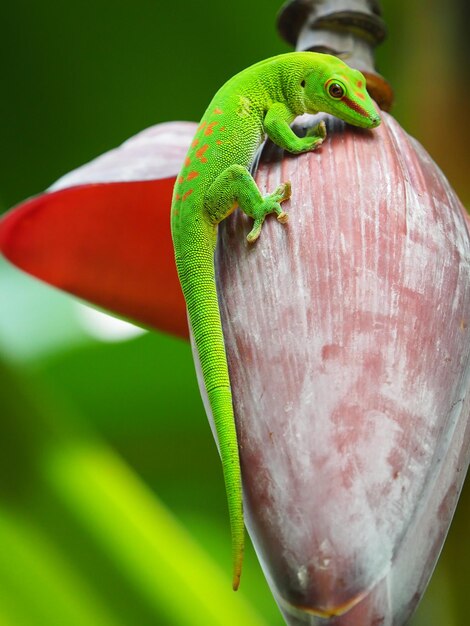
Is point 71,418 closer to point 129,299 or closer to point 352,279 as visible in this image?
point 129,299

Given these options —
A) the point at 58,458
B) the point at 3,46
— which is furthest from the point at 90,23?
the point at 58,458

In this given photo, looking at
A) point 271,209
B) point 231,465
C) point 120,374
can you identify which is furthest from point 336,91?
point 120,374

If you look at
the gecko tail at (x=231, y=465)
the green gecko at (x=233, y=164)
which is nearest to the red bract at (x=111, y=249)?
the green gecko at (x=233, y=164)


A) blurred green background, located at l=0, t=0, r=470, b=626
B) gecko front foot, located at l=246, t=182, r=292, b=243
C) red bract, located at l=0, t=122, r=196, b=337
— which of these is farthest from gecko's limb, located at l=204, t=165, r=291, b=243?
blurred green background, located at l=0, t=0, r=470, b=626

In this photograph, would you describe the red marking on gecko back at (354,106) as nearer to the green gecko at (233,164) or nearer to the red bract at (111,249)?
the green gecko at (233,164)

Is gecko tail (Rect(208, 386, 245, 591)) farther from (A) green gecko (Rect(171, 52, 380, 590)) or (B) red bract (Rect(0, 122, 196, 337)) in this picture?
(B) red bract (Rect(0, 122, 196, 337))

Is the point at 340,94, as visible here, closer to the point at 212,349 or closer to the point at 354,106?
the point at 354,106
